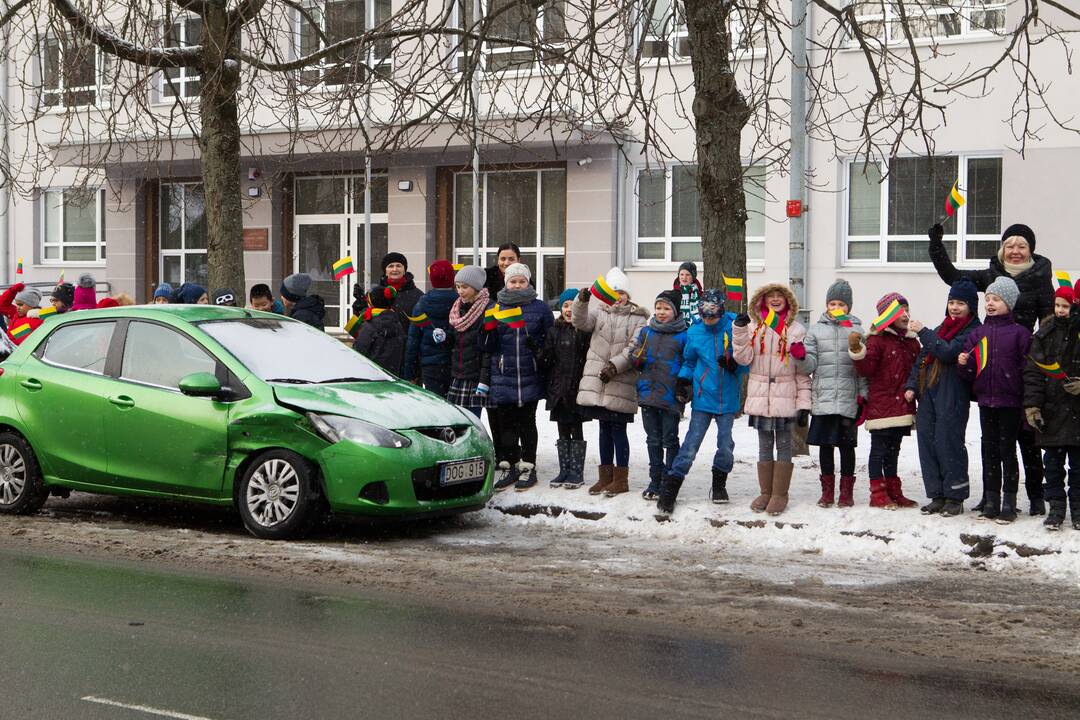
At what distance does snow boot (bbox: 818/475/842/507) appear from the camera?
1000cm

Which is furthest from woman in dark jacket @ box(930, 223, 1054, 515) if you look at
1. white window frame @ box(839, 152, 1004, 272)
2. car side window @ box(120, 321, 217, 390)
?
white window frame @ box(839, 152, 1004, 272)

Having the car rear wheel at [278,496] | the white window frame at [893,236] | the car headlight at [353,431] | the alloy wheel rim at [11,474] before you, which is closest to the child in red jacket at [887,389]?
the car headlight at [353,431]

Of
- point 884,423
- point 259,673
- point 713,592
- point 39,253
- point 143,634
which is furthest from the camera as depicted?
point 39,253

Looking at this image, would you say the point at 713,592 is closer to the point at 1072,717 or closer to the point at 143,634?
the point at 1072,717

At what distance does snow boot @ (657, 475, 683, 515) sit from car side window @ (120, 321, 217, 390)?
352 centimetres

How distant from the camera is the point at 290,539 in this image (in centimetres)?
909

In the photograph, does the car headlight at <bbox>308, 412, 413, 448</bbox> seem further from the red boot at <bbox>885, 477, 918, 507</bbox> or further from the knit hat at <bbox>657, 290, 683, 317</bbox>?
the red boot at <bbox>885, 477, 918, 507</bbox>

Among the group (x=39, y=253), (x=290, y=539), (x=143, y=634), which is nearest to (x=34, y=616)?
(x=143, y=634)

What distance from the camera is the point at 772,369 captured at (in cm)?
1010

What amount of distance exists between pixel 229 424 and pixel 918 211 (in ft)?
47.7

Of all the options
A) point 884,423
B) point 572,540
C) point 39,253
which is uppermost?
point 39,253

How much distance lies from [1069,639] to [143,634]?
183 inches

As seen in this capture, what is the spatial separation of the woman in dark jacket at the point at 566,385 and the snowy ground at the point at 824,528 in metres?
0.28

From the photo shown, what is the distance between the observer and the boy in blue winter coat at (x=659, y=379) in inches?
409
